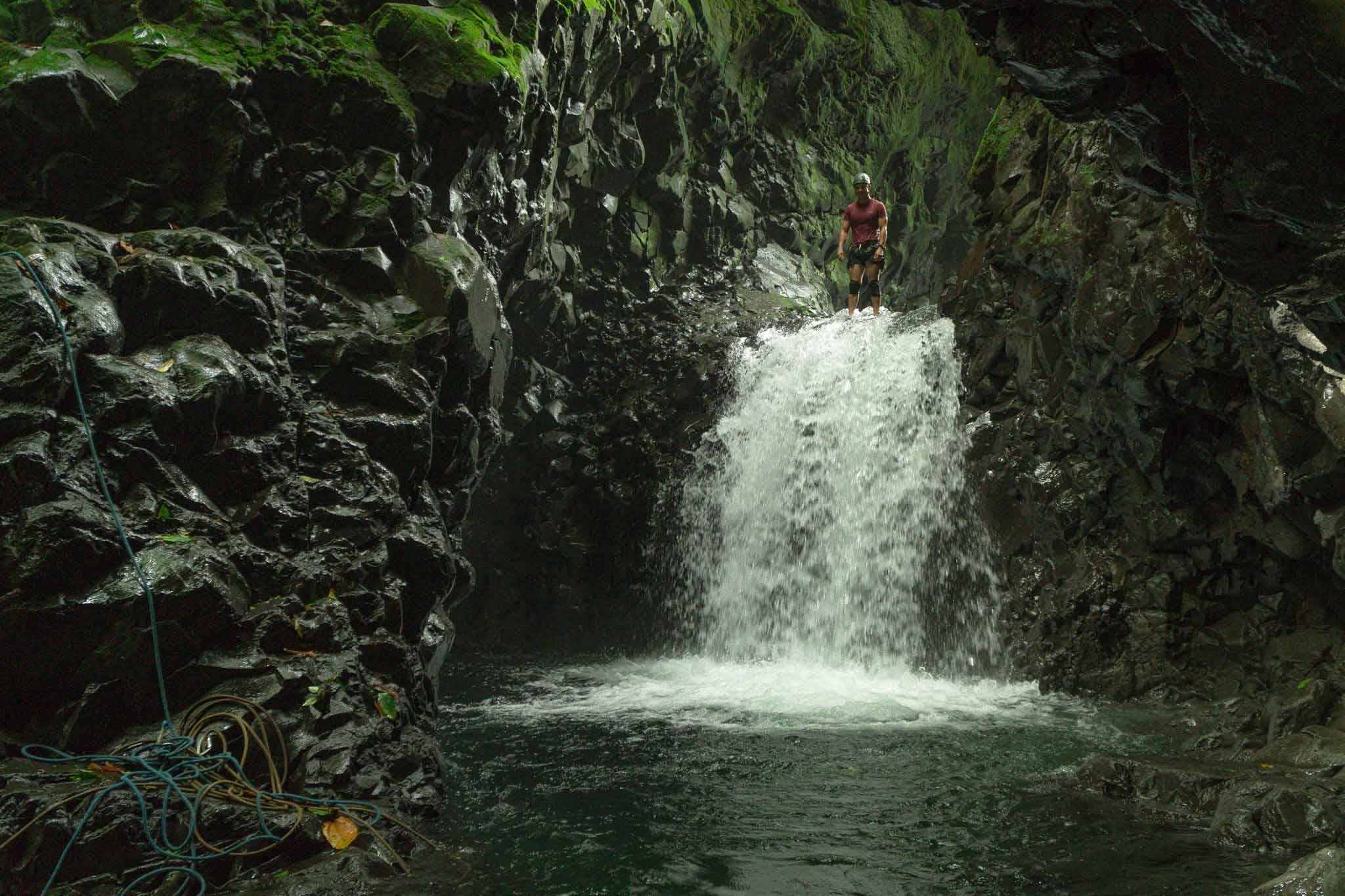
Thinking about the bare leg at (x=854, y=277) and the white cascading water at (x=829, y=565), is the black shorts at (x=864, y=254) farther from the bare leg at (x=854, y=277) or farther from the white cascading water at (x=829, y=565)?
the white cascading water at (x=829, y=565)

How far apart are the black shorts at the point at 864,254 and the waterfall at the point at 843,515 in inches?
50.2

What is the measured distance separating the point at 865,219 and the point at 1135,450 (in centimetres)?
670

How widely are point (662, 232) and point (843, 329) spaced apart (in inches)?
170

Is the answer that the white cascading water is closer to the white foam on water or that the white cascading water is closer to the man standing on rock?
the white foam on water

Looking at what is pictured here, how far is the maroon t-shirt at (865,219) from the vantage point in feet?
47.2

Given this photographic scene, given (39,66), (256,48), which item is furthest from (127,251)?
(256,48)

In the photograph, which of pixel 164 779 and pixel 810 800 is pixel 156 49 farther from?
pixel 810 800

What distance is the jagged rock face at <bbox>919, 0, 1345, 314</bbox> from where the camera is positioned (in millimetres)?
2855

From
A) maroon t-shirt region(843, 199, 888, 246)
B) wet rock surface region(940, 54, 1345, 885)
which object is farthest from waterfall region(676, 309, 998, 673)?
maroon t-shirt region(843, 199, 888, 246)

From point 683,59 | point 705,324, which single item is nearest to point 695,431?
point 705,324

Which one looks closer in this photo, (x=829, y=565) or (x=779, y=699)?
(x=779, y=699)

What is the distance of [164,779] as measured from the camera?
14.0 ft

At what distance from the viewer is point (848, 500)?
39.2ft

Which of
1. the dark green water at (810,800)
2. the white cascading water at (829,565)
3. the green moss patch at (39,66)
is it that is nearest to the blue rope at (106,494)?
the dark green water at (810,800)
